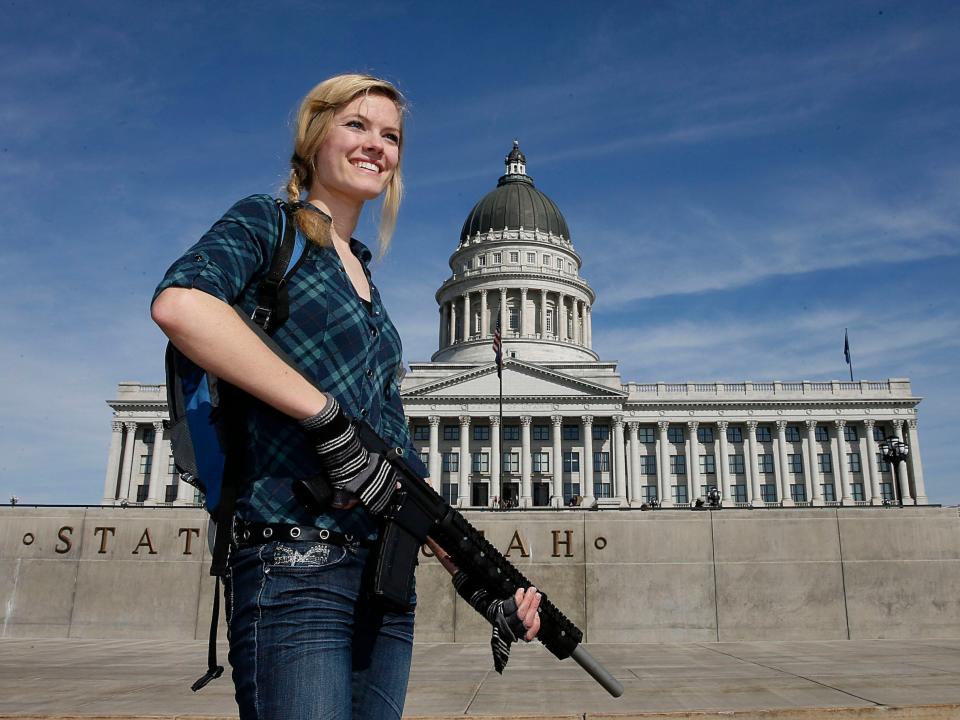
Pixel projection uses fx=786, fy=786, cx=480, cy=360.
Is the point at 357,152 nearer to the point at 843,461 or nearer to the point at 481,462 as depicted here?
the point at 481,462

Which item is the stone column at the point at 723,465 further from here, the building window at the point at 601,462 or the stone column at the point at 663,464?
the building window at the point at 601,462

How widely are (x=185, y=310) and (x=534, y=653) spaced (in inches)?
411

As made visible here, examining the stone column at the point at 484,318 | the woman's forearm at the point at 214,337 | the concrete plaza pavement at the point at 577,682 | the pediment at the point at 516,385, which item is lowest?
the concrete plaza pavement at the point at 577,682

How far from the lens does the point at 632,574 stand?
1343 cm

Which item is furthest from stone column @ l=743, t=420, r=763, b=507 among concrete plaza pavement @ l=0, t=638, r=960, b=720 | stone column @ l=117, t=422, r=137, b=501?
concrete plaza pavement @ l=0, t=638, r=960, b=720

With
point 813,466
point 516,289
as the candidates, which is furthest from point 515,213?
point 813,466

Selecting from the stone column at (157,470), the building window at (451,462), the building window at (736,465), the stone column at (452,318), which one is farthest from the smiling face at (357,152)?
the stone column at (452,318)

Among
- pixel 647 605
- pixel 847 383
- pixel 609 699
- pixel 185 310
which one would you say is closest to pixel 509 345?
pixel 847 383

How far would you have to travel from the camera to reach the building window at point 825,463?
237 feet

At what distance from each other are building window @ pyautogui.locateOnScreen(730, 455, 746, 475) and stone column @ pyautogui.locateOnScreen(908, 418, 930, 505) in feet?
50.0

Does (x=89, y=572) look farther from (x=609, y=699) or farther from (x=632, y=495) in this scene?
(x=632, y=495)

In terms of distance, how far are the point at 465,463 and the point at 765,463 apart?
91.9 ft

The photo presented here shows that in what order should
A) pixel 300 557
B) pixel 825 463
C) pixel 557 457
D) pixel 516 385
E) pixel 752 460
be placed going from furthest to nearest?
pixel 825 463 < pixel 752 460 < pixel 516 385 < pixel 557 457 < pixel 300 557

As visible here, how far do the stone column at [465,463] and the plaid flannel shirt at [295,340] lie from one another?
219 ft
